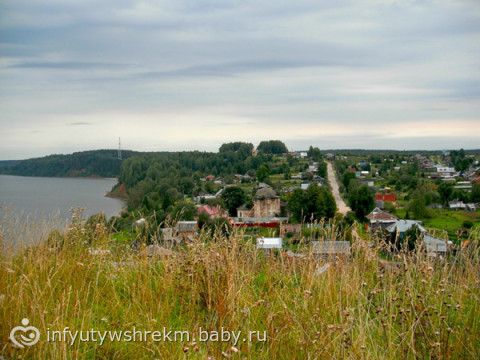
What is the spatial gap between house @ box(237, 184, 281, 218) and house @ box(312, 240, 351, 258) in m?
21.6

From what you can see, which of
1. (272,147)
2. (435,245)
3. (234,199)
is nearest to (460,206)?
(234,199)

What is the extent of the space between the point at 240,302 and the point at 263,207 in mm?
27393

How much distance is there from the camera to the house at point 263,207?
27.4m

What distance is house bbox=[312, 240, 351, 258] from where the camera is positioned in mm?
4417

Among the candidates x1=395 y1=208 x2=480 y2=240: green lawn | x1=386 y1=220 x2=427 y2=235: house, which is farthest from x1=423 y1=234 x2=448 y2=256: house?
x1=395 y1=208 x2=480 y2=240: green lawn

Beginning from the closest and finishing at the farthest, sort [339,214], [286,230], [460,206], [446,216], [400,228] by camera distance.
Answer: [286,230]
[400,228]
[339,214]
[446,216]
[460,206]

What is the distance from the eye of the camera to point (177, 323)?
135 inches

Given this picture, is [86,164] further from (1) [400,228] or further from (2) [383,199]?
(1) [400,228]

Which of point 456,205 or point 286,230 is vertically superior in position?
point 286,230

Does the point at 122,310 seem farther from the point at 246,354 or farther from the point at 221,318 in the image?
the point at 246,354

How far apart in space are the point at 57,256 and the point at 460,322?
9.46ft

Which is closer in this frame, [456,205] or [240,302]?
[240,302]

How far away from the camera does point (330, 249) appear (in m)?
4.41

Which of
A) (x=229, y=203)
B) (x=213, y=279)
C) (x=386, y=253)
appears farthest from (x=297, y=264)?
(x=229, y=203)
